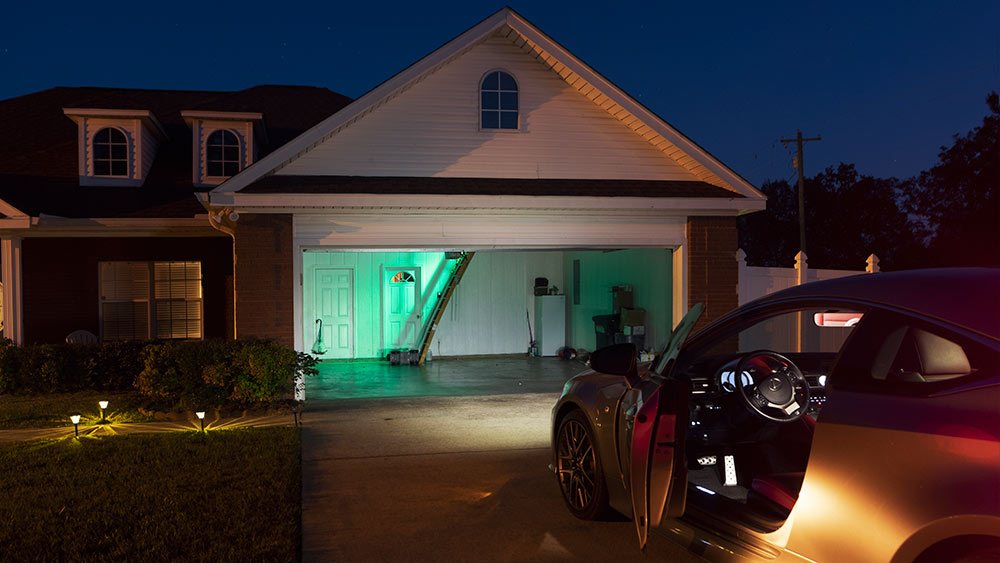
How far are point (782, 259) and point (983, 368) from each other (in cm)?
4217

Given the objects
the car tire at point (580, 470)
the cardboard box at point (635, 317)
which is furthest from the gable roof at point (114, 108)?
the car tire at point (580, 470)

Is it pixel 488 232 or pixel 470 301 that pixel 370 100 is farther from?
pixel 470 301

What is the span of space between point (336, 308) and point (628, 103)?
7.83 metres

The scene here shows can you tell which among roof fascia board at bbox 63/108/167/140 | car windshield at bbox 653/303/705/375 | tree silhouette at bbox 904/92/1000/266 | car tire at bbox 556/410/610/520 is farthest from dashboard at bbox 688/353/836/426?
Answer: tree silhouette at bbox 904/92/1000/266

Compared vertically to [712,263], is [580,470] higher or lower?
lower

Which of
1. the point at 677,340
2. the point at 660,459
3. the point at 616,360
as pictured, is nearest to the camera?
the point at 660,459

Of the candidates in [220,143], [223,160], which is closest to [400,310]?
[223,160]

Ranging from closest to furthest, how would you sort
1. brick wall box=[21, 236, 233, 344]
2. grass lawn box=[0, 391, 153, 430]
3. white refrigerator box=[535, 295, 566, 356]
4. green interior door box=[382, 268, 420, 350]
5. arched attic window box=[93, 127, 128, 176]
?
grass lawn box=[0, 391, 153, 430], brick wall box=[21, 236, 233, 344], arched attic window box=[93, 127, 128, 176], green interior door box=[382, 268, 420, 350], white refrigerator box=[535, 295, 566, 356]

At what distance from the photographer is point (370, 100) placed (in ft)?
33.6

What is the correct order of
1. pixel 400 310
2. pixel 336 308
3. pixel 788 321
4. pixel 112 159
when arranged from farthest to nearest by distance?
pixel 400 310 → pixel 336 308 → pixel 112 159 → pixel 788 321

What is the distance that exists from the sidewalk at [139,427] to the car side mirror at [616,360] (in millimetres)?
5288

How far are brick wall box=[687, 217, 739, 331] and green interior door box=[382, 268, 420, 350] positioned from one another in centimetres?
668

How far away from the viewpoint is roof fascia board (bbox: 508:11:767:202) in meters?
10.6

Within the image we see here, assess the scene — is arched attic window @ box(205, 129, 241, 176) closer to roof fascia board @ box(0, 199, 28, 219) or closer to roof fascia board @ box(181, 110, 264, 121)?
roof fascia board @ box(181, 110, 264, 121)
